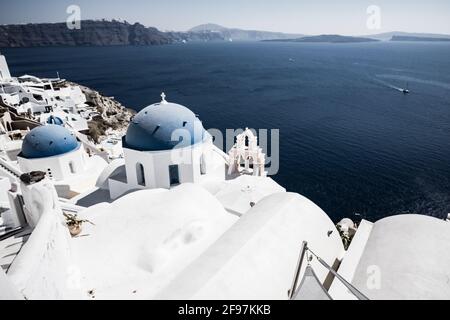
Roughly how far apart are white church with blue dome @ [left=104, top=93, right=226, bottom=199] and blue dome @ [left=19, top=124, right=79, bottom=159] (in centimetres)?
556

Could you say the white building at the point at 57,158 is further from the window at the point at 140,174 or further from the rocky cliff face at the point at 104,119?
the rocky cliff face at the point at 104,119

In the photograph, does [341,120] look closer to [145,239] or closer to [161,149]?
[161,149]

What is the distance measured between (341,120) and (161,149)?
54.4m

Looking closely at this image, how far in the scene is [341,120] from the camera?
214 feet

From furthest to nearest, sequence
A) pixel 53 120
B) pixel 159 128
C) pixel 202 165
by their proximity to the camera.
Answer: pixel 53 120, pixel 202 165, pixel 159 128

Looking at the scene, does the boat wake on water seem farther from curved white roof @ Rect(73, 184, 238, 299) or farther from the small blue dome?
curved white roof @ Rect(73, 184, 238, 299)

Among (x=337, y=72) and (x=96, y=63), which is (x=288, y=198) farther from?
(x=96, y=63)

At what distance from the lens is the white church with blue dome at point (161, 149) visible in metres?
18.9

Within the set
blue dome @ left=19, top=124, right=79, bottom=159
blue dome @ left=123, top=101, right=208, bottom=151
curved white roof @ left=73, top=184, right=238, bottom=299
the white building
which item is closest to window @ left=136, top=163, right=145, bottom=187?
blue dome @ left=123, top=101, right=208, bottom=151

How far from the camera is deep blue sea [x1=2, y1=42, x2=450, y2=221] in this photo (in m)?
40.4

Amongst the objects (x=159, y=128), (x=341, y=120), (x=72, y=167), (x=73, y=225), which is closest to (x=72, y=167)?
(x=72, y=167)

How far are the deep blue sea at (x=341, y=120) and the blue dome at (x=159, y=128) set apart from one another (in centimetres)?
2407

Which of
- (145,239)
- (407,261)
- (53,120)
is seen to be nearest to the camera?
(407,261)

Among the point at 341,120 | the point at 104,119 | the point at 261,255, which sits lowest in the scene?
the point at 341,120
